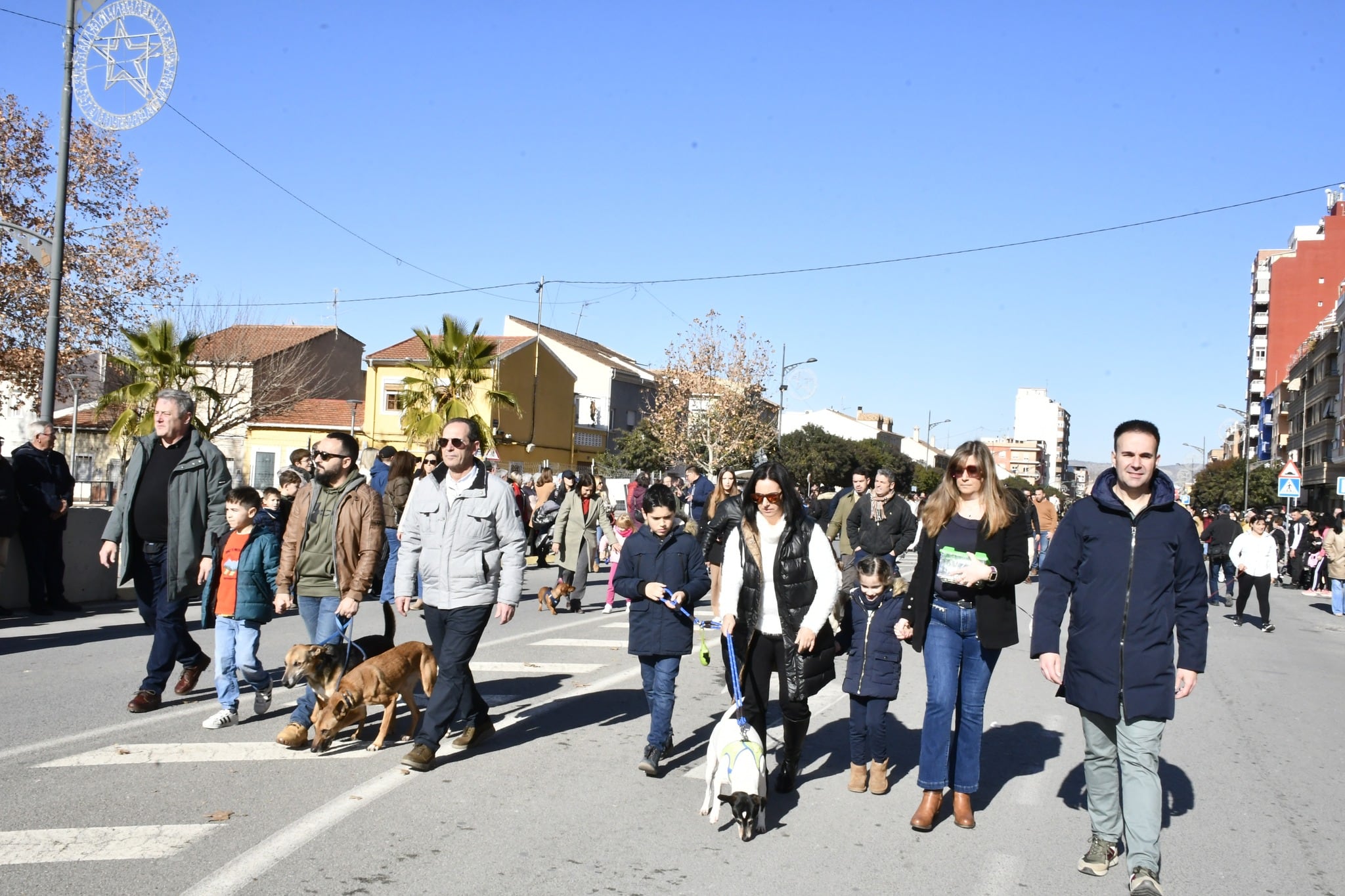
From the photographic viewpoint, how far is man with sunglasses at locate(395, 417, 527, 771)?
6203 mm

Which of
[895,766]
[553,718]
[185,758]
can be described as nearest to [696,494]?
[553,718]

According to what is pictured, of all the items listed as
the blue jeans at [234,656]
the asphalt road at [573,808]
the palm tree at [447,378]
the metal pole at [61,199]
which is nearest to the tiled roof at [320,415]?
the palm tree at [447,378]

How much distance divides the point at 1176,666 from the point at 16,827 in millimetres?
5002

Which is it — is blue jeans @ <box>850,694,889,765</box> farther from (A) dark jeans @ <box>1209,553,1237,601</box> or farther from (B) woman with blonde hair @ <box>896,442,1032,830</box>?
(A) dark jeans @ <box>1209,553,1237,601</box>

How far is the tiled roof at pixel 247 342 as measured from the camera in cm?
4184

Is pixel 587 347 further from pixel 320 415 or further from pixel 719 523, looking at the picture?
pixel 719 523

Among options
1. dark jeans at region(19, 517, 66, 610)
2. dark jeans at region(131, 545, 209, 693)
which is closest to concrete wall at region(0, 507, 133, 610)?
dark jeans at region(19, 517, 66, 610)

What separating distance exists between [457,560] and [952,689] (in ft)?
8.92

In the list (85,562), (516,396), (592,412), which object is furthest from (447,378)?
(592,412)

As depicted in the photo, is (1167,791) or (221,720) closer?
(1167,791)

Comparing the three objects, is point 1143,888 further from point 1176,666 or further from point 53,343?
point 53,343

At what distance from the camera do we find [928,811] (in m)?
5.38

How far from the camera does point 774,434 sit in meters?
60.9

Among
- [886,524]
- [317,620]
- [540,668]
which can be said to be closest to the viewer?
[317,620]
